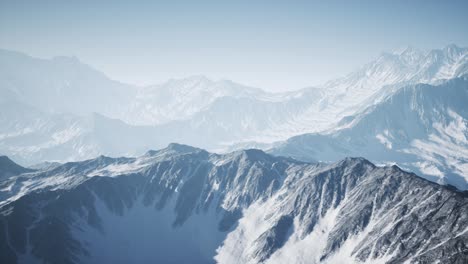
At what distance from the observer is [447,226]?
145m

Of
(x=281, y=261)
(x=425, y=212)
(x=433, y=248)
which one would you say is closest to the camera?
(x=433, y=248)

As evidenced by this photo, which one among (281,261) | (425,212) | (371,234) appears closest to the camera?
(425,212)

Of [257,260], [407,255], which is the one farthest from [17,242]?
[407,255]

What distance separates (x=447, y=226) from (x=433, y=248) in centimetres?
1327

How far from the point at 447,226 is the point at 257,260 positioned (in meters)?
95.3

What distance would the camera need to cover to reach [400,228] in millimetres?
162000

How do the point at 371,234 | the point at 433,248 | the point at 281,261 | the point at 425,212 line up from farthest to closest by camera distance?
the point at 281,261, the point at 371,234, the point at 425,212, the point at 433,248

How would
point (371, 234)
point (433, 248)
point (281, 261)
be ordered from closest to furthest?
point (433, 248), point (371, 234), point (281, 261)

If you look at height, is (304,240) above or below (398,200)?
below

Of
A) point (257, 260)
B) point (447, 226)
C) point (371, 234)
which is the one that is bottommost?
point (257, 260)

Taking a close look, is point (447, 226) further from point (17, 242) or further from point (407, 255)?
point (17, 242)

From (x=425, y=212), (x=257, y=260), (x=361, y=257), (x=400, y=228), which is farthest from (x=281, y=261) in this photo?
(x=425, y=212)

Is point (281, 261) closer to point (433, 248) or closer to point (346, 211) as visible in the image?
point (346, 211)

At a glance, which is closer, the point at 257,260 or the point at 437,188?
the point at 437,188
